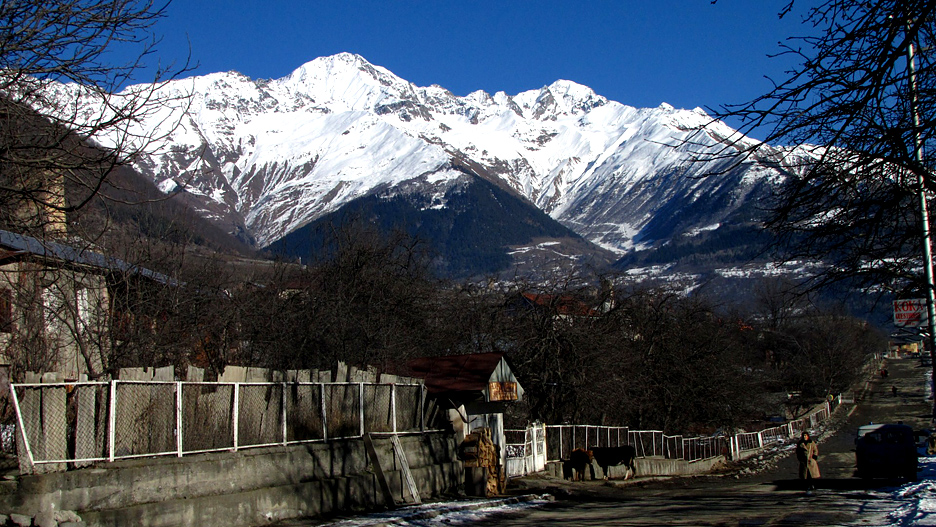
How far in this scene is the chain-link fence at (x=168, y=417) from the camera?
9656mm

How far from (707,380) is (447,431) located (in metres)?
32.1

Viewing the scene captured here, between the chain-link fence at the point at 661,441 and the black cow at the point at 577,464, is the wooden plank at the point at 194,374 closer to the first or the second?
the chain-link fence at the point at 661,441

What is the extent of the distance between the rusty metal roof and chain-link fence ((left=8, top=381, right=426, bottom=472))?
4.84 m

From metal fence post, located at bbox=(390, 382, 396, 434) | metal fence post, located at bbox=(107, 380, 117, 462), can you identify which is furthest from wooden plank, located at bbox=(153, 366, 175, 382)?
metal fence post, located at bbox=(390, 382, 396, 434)

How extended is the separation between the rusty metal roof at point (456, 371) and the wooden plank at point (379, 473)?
411cm

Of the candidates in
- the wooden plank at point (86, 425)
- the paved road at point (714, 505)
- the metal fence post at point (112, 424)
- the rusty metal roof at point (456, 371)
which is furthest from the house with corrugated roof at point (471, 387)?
the wooden plank at point (86, 425)

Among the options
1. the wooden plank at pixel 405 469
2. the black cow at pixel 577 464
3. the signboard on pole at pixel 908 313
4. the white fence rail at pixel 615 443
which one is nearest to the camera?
the wooden plank at pixel 405 469

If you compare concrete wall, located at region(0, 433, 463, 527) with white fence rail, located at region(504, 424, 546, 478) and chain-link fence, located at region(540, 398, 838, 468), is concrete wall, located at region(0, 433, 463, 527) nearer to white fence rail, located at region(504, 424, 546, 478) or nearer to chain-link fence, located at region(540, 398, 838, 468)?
white fence rail, located at region(504, 424, 546, 478)

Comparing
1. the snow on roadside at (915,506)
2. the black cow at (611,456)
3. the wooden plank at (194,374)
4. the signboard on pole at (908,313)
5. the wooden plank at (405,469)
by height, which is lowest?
the black cow at (611,456)

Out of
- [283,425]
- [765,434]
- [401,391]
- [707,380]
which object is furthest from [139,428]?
[765,434]

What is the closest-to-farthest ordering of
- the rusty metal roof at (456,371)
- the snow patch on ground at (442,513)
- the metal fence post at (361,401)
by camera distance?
the snow patch on ground at (442,513)
the metal fence post at (361,401)
the rusty metal roof at (456,371)

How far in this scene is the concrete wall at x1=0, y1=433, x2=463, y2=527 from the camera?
9352 mm

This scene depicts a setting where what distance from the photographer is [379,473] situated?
15273mm

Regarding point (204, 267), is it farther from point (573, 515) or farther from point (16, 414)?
point (16, 414)
